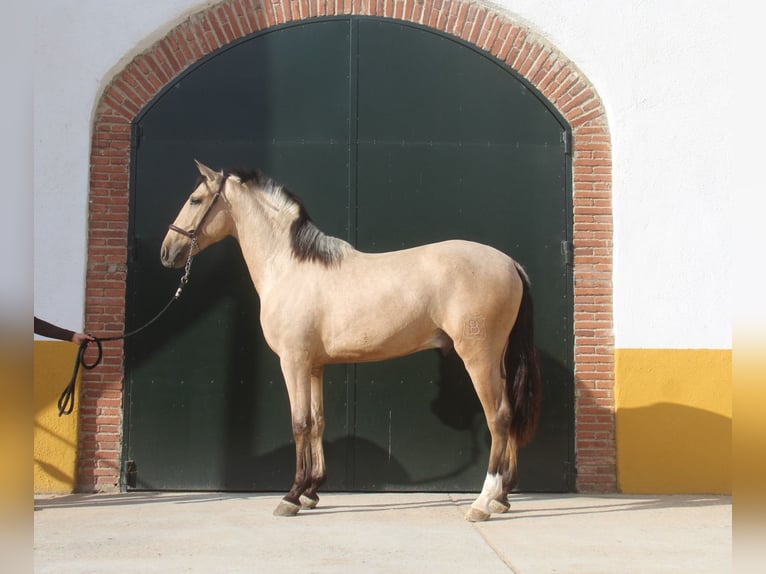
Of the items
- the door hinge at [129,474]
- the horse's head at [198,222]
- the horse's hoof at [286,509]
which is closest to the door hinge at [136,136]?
the horse's head at [198,222]

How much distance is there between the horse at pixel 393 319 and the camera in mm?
4875

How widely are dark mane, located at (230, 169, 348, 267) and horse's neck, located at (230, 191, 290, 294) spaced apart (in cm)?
6

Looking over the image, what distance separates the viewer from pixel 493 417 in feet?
16.0

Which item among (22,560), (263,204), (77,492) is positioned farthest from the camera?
(77,492)

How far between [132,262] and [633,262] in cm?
387

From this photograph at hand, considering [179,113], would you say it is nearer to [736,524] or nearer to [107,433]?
[107,433]

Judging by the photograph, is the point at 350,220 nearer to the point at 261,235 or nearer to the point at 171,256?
the point at 261,235

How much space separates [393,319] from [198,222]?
5.05 feet

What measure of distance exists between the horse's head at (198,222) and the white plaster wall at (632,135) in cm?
96

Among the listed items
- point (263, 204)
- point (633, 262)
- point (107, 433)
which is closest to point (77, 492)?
point (107, 433)

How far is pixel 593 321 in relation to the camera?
5.79 m

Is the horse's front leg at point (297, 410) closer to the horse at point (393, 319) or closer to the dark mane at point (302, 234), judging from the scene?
the horse at point (393, 319)

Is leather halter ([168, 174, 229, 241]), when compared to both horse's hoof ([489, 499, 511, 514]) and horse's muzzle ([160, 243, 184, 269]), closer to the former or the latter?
horse's muzzle ([160, 243, 184, 269])

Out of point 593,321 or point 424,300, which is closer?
point 424,300
